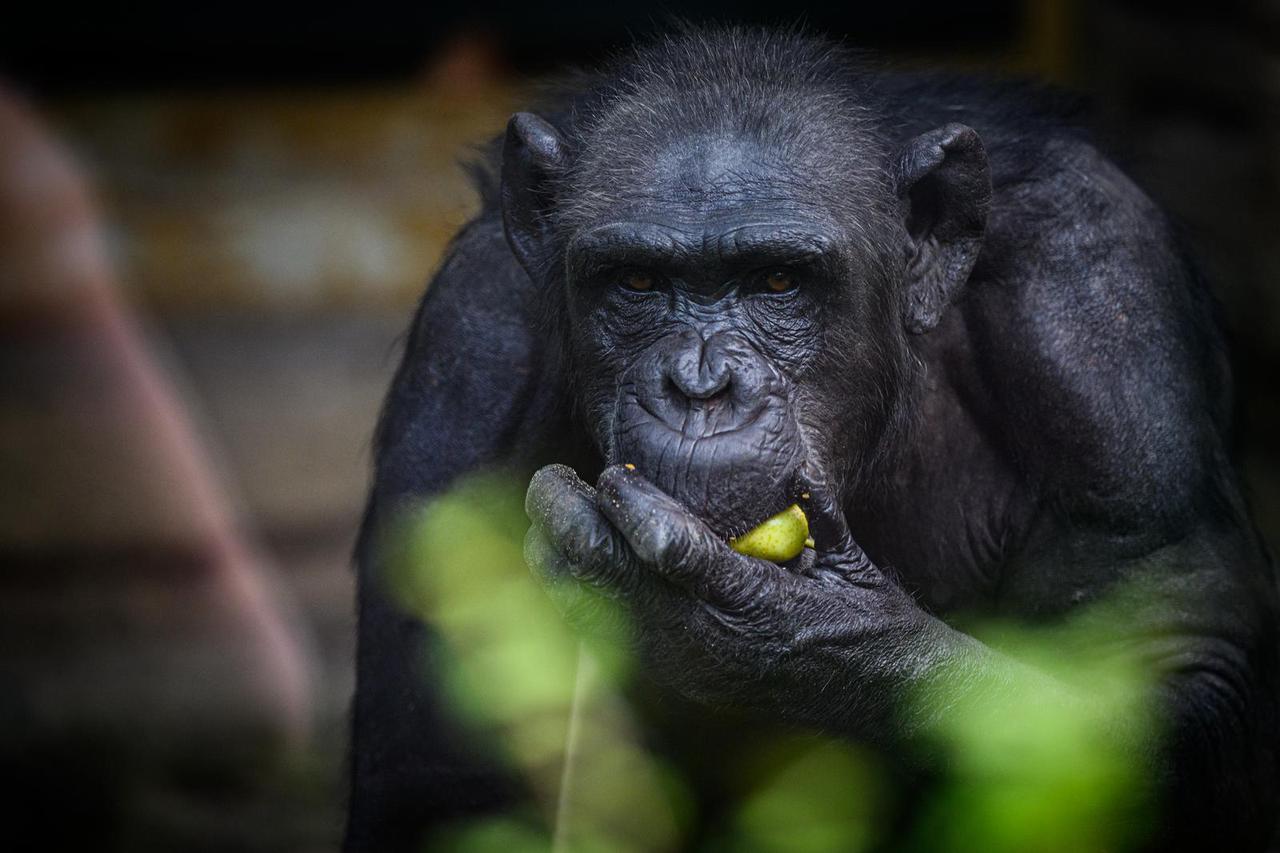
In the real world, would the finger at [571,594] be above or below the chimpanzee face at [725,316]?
below

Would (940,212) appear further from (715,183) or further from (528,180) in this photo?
(528,180)

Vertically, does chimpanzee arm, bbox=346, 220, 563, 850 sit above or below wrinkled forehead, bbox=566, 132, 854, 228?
below

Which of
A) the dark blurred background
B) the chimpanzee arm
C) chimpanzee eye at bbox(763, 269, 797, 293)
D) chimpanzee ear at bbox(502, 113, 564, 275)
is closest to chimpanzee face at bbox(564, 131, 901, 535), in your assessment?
chimpanzee eye at bbox(763, 269, 797, 293)

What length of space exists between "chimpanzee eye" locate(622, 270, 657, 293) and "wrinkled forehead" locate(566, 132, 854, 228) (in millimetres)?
141

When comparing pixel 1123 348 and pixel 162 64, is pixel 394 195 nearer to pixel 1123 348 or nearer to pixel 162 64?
pixel 162 64

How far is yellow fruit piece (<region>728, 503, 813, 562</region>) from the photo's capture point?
3732 mm

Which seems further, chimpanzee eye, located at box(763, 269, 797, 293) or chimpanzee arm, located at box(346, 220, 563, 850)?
chimpanzee arm, located at box(346, 220, 563, 850)

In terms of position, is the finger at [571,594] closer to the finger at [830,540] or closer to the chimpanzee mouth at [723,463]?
the chimpanzee mouth at [723,463]

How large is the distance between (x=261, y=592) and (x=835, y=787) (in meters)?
4.57

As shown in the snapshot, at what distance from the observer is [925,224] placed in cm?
455

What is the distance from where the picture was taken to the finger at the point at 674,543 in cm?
350

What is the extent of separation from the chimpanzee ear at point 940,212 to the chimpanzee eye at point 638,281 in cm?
76

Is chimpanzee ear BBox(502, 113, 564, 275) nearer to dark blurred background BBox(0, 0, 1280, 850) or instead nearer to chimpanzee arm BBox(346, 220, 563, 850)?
chimpanzee arm BBox(346, 220, 563, 850)

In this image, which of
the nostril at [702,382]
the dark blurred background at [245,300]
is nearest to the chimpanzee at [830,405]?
the nostril at [702,382]
